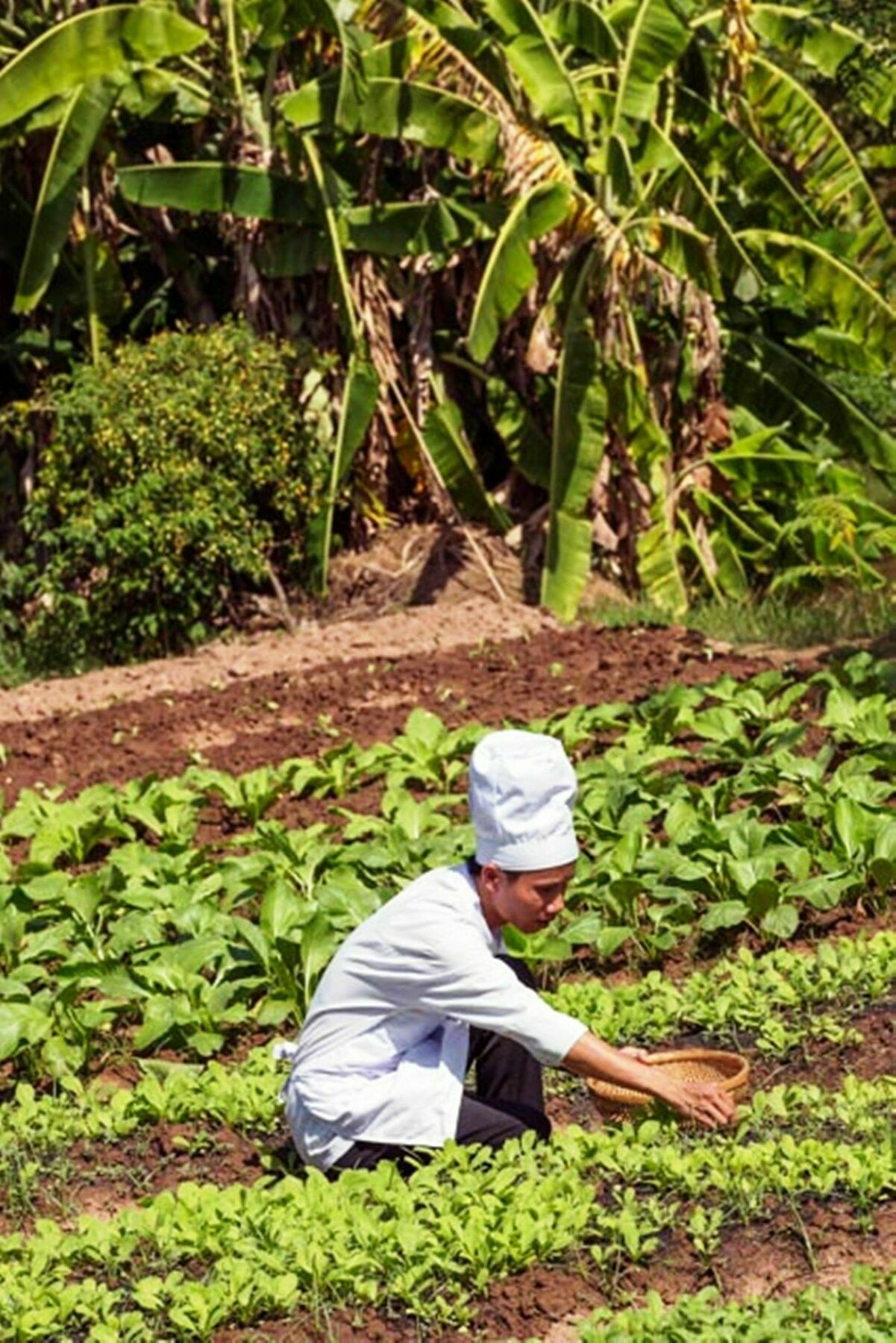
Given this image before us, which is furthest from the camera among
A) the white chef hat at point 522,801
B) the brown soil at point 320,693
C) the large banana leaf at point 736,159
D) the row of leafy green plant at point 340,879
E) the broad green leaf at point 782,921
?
the large banana leaf at point 736,159

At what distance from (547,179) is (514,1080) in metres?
9.76

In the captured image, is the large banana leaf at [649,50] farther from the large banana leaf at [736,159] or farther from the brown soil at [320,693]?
the brown soil at [320,693]

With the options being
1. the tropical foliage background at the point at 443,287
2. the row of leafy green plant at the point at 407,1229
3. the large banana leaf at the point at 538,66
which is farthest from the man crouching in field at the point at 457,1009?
the large banana leaf at the point at 538,66

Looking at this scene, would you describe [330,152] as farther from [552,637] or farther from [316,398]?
[552,637]

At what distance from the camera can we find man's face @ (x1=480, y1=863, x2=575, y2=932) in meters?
5.43

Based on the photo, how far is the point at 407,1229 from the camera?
16.7ft

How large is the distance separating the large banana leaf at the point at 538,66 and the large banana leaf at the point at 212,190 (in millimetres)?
1569

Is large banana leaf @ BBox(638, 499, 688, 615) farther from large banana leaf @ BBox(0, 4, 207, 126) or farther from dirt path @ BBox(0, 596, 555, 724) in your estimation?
large banana leaf @ BBox(0, 4, 207, 126)

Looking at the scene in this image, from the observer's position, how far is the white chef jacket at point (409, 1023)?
548 cm

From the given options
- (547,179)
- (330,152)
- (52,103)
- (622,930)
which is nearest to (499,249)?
(547,179)

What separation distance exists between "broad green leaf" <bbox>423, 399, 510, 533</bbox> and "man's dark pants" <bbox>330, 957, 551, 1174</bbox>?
31.6 feet

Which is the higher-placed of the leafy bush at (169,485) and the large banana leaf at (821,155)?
the large banana leaf at (821,155)

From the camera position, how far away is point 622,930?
7.70 m

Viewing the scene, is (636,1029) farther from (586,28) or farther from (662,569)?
(586,28)
